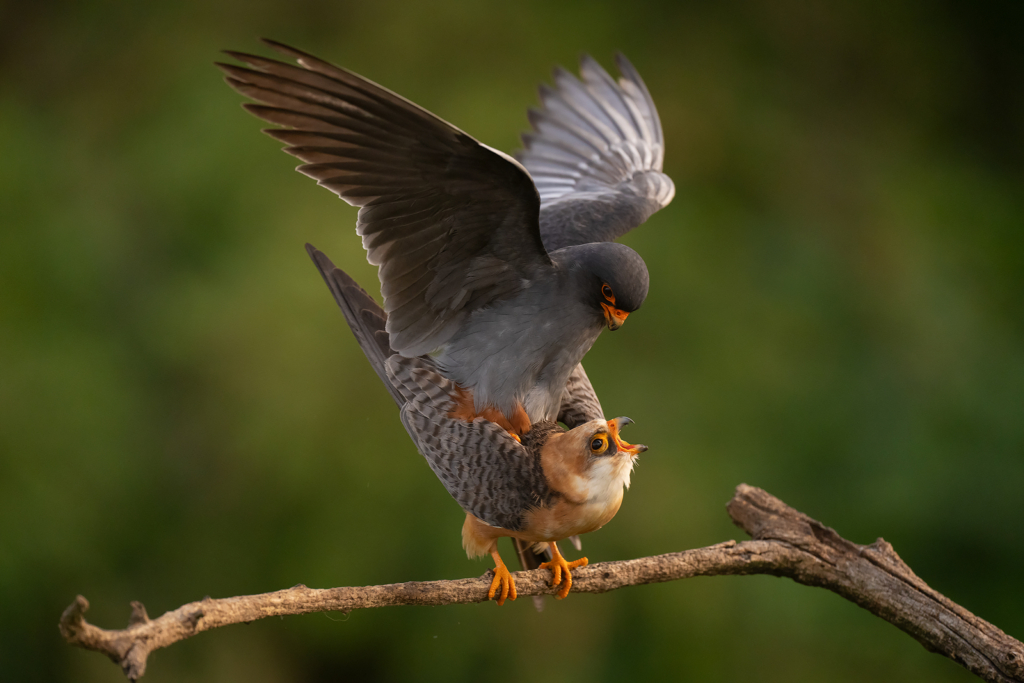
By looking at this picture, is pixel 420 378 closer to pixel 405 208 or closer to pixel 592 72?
pixel 405 208

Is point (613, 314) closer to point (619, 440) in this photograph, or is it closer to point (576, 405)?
point (619, 440)

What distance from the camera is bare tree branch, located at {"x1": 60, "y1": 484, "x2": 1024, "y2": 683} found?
191 cm

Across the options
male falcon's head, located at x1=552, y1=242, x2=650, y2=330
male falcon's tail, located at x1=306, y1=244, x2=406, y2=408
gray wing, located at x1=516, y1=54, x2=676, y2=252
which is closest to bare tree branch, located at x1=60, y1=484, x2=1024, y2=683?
male falcon's tail, located at x1=306, y1=244, x2=406, y2=408

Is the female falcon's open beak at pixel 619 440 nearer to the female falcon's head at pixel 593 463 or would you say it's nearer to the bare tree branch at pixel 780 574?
the female falcon's head at pixel 593 463

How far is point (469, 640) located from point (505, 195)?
304 centimetres

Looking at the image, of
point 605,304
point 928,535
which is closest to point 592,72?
point 605,304

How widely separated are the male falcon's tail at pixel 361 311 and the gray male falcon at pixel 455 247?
0.15 metres

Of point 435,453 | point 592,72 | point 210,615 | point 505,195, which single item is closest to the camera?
point 210,615

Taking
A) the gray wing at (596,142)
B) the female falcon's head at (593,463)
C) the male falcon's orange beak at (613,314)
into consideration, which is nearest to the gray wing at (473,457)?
the female falcon's head at (593,463)

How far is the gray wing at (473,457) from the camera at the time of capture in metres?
1.97

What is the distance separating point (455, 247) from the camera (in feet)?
6.79

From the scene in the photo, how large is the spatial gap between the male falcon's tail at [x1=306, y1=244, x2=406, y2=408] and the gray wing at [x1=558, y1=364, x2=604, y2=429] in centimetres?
47

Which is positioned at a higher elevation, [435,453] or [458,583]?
[435,453]

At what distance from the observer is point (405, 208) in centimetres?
200
